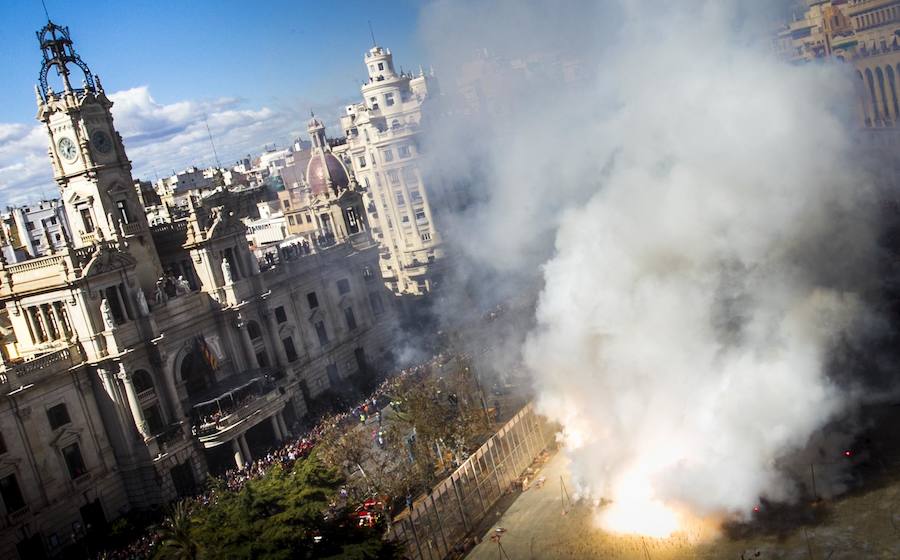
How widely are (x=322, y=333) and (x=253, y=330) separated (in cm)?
514

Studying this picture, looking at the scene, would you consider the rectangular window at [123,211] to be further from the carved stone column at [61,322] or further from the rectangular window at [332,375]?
the rectangular window at [332,375]

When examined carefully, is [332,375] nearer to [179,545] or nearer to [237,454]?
[237,454]

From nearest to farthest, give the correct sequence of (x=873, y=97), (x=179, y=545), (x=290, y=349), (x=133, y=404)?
(x=179, y=545) < (x=133, y=404) < (x=873, y=97) < (x=290, y=349)

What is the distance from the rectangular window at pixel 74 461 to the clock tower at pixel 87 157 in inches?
355

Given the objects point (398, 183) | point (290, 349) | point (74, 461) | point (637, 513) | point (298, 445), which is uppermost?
point (398, 183)

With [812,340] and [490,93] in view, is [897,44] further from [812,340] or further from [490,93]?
[812,340]

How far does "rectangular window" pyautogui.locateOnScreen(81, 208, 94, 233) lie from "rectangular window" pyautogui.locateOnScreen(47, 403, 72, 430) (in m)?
9.72

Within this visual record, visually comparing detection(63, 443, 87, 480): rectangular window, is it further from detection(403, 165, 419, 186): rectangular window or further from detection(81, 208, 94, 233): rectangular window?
detection(403, 165, 419, 186): rectangular window

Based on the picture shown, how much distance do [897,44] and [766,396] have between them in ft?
99.0

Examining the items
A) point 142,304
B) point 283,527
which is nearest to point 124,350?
point 142,304

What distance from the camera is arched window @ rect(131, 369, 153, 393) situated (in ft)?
116

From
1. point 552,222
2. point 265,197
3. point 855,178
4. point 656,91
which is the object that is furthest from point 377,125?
point 855,178

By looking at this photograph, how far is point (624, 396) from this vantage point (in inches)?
955

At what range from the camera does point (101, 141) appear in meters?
38.9
